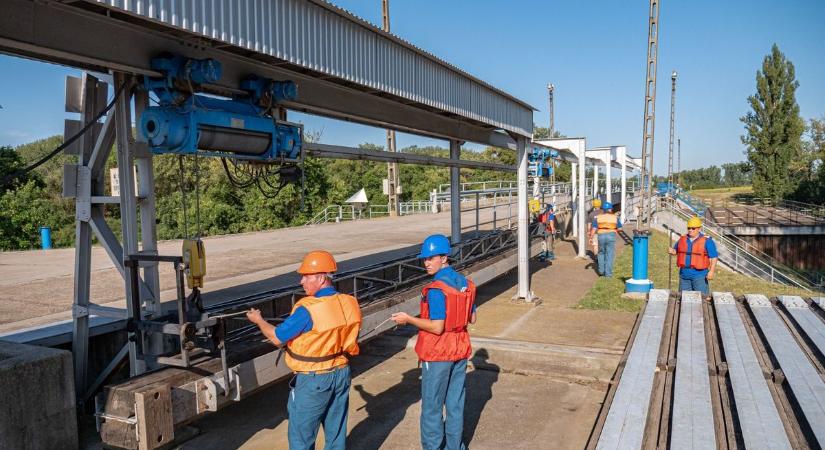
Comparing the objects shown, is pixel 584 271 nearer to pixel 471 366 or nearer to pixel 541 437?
pixel 471 366

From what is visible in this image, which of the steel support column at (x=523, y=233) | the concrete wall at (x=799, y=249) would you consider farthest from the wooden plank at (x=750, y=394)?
the concrete wall at (x=799, y=249)

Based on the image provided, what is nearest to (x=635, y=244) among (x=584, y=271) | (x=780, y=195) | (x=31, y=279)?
(x=584, y=271)

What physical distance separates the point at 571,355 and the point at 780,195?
50.5 m

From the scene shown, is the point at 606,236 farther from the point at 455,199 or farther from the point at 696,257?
the point at 455,199

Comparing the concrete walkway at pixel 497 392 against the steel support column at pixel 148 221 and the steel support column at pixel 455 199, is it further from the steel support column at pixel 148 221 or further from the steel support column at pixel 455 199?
the steel support column at pixel 455 199

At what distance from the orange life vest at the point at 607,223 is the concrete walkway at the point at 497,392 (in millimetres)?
3814

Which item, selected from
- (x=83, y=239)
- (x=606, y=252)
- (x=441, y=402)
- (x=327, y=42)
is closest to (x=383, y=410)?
(x=441, y=402)

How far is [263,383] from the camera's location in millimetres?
4816

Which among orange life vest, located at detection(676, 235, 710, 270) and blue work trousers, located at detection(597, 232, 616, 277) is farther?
blue work trousers, located at detection(597, 232, 616, 277)

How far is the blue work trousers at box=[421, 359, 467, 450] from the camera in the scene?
4.36 meters

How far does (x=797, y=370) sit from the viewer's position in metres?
5.93

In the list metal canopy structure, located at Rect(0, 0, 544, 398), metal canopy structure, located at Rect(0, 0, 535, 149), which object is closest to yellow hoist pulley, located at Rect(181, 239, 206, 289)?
metal canopy structure, located at Rect(0, 0, 544, 398)

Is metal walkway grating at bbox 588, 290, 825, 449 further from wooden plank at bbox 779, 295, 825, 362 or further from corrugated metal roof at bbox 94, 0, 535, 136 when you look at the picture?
corrugated metal roof at bbox 94, 0, 535, 136

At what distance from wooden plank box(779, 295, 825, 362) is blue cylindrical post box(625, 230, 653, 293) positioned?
227 centimetres
